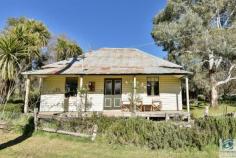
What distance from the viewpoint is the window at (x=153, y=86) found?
Answer: 19.8m

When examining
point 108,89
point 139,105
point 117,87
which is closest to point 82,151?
point 139,105

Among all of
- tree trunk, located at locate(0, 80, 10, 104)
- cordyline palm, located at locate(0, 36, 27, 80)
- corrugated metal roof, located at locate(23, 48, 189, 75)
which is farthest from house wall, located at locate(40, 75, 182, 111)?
cordyline palm, located at locate(0, 36, 27, 80)

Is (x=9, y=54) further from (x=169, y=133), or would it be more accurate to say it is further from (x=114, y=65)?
(x=169, y=133)

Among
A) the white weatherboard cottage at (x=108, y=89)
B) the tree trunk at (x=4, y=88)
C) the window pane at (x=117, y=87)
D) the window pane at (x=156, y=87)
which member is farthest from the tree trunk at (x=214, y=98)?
the tree trunk at (x=4, y=88)

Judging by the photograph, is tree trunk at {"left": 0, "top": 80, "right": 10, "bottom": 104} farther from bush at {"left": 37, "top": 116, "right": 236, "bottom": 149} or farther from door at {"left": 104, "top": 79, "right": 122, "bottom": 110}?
bush at {"left": 37, "top": 116, "right": 236, "bottom": 149}

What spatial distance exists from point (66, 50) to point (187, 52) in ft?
43.3

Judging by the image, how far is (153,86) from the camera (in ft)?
65.1

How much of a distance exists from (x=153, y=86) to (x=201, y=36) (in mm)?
8757

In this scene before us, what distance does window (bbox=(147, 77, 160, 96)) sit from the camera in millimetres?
19766

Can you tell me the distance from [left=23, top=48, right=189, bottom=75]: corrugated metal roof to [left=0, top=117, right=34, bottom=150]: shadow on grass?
5287 millimetres

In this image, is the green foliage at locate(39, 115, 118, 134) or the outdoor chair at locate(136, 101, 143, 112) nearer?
the green foliage at locate(39, 115, 118, 134)

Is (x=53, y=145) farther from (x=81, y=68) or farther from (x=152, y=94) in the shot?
(x=152, y=94)

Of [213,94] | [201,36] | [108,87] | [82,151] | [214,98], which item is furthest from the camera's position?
[213,94]

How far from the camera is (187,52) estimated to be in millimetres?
26734
